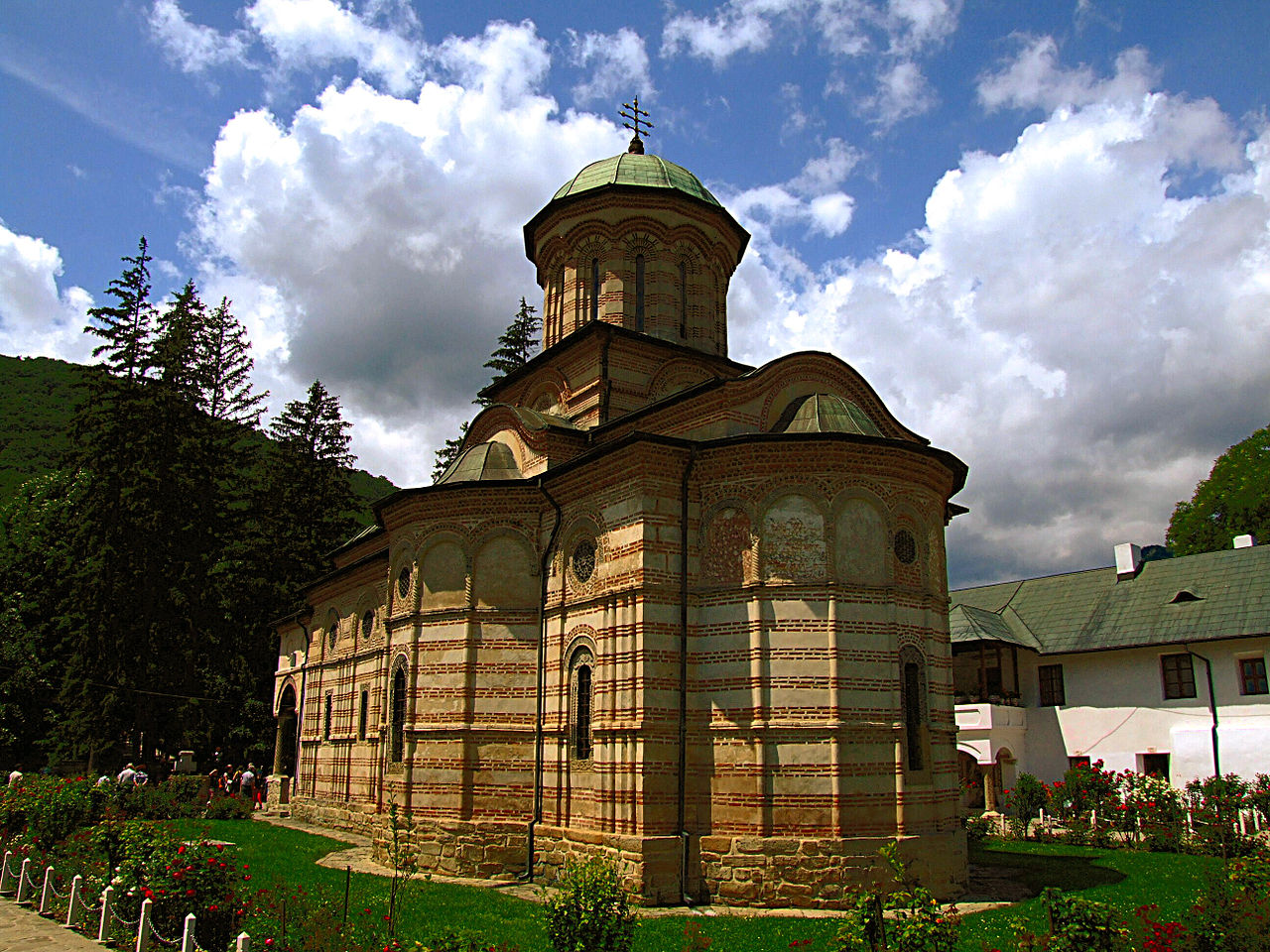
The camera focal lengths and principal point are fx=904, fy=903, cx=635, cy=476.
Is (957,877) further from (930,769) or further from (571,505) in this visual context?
(571,505)

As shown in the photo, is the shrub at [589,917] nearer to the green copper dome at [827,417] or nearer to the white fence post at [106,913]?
the white fence post at [106,913]

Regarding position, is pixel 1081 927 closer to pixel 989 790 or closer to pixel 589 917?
pixel 589 917

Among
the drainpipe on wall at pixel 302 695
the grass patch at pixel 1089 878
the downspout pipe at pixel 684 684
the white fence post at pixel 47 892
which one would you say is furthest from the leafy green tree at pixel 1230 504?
the white fence post at pixel 47 892

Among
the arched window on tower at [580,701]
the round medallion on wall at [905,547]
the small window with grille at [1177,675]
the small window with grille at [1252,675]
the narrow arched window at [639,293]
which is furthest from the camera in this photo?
the small window with grille at [1177,675]

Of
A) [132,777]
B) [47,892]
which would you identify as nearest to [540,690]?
[47,892]

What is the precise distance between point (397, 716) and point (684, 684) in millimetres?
4892

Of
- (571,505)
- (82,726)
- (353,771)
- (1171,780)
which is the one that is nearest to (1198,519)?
(1171,780)

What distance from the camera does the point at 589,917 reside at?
558 cm

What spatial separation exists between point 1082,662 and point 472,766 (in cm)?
1391

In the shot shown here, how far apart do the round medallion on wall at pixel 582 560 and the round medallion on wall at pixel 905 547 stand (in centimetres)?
373

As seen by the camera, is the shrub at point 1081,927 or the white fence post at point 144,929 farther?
the white fence post at point 144,929

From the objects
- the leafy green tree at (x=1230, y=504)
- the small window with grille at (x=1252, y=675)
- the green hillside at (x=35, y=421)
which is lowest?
the small window with grille at (x=1252, y=675)

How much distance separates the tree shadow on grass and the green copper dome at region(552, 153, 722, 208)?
1120 centimetres

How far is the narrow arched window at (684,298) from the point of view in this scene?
1520 centimetres
